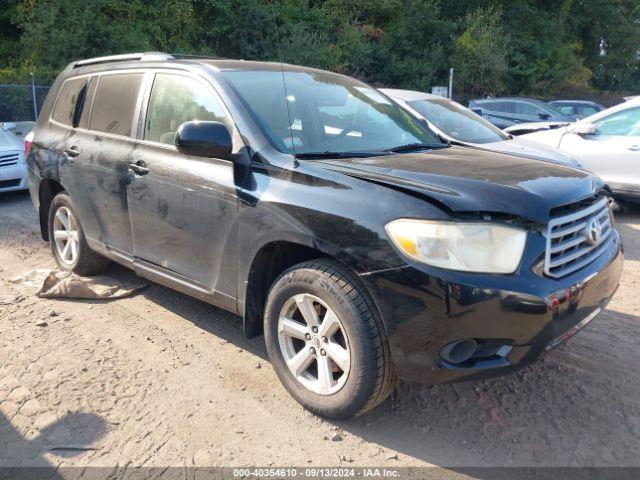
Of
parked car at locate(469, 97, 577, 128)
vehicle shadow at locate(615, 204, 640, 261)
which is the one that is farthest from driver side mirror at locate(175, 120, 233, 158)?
parked car at locate(469, 97, 577, 128)

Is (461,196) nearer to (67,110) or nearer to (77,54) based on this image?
(67,110)

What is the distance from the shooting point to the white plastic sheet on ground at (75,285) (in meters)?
4.99

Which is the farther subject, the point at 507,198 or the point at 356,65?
the point at 356,65

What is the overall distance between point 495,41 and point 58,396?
99.4 feet

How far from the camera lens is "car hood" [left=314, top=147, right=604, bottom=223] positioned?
A: 2.88 metres

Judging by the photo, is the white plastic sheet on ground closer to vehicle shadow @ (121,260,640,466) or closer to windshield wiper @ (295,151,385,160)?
vehicle shadow @ (121,260,640,466)

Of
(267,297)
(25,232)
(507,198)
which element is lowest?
(25,232)

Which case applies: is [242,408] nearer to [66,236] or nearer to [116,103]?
[116,103]

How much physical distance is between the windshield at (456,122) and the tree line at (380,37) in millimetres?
7883

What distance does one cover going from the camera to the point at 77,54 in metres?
20.0

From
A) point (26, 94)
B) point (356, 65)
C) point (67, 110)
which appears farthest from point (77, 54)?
point (67, 110)

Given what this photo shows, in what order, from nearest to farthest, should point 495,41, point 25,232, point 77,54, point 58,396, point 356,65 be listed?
1. point 58,396
2. point 25,232
3. point 77,54
4. point 356,65
5. point 495,41

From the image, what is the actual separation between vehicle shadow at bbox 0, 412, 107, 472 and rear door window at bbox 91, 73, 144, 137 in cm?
209

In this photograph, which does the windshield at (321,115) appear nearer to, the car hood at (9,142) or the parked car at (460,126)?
the parked car at (460,126)
